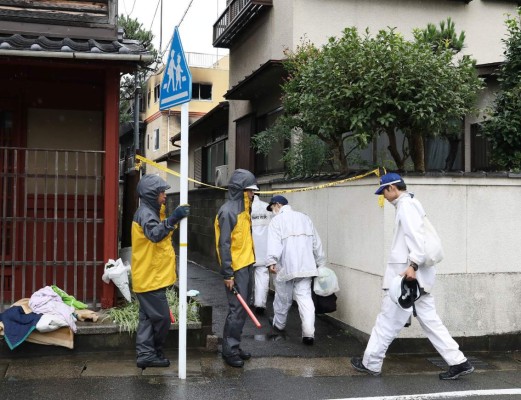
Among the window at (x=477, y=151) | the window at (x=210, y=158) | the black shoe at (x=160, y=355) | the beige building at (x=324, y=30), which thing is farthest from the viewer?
the window at (x=210, y=158)

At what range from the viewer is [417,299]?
18.4 feet

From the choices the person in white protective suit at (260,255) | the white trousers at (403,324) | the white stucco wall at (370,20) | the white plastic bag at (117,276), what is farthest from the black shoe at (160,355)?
the white stucco wall at (370,20)

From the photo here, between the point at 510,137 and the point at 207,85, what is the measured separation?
27.3 meters

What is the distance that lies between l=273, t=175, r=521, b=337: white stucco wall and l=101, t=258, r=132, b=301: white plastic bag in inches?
114

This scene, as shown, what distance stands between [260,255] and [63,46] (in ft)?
14.7

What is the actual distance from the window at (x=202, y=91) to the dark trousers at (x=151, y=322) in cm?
2914

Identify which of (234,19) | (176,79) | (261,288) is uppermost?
(234,19)

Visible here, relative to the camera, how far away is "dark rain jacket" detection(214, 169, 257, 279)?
19.7ft

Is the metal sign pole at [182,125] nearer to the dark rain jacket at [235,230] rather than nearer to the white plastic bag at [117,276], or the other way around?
the dark rain jacket at [235,230]

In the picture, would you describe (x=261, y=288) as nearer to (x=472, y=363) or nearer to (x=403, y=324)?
(x=403, y=324)

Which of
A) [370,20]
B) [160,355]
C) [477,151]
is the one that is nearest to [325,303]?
[160,355]

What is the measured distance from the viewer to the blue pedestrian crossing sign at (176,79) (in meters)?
5.42

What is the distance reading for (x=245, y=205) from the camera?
6309 millimetres

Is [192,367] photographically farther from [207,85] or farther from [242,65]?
[207,85]
